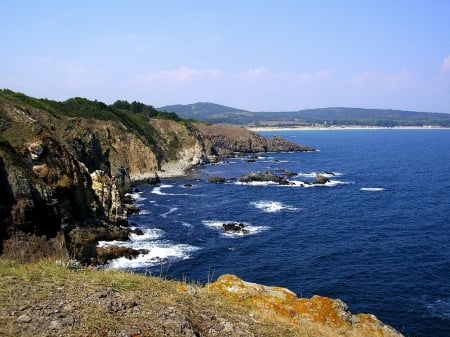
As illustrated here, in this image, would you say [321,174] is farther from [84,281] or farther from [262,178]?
[84,281]

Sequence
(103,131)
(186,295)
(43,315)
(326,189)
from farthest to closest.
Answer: (103,131), (326,189), (186,295), (43,315)

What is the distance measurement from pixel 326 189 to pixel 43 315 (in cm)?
8080

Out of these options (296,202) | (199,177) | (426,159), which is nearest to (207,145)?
(199,177)

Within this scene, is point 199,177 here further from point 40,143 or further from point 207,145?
point 40,143

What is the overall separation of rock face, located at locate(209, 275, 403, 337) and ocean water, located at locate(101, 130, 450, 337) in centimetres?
1879

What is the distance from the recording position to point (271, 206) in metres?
69.7

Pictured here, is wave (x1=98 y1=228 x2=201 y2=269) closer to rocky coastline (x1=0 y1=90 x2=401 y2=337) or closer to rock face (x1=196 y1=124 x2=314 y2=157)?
rocky coastline (x1=0 y1=90 x2=401 y2=337)

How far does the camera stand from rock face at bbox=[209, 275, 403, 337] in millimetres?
12633

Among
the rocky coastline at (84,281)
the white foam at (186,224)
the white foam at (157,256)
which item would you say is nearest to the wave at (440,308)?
the rocky coastline at (84,281)

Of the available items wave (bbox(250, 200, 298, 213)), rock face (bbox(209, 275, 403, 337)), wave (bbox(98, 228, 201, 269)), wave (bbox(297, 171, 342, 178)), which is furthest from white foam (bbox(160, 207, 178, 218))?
rock face (bbox(209, 275, 403, 337))

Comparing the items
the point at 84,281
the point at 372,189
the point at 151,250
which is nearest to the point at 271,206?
the point at 372,189

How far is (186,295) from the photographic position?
1161cm

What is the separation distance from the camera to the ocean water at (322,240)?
3591 centimetres

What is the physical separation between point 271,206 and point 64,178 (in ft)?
121
